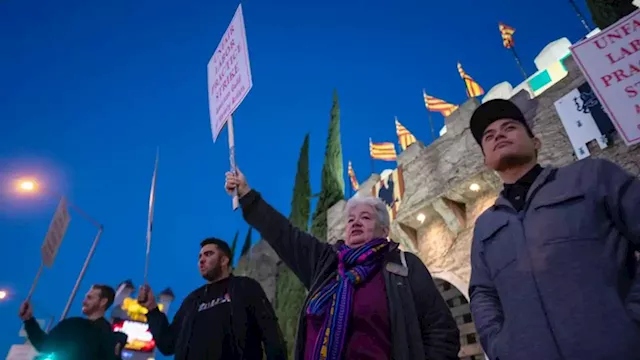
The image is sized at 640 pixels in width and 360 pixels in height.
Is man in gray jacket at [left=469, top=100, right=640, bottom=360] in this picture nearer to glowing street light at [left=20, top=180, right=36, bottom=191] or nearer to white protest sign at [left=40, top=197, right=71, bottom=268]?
white protest sign at [left=40, top=197, right=71, bottom=268]

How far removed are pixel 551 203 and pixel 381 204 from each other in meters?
1.10

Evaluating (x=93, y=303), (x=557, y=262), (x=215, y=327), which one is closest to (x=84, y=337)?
(x=93, y=303)

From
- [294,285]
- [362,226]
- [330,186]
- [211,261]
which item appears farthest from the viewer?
[330,186]

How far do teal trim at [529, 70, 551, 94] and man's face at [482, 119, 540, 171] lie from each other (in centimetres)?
1471

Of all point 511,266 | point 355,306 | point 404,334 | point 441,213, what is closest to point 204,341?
point 355,306

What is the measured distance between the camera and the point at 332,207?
1168 centimetres

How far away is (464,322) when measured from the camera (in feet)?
28.1

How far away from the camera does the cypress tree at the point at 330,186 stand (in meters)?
12.3

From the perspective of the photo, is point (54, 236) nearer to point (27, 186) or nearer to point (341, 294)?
point (27, 186)

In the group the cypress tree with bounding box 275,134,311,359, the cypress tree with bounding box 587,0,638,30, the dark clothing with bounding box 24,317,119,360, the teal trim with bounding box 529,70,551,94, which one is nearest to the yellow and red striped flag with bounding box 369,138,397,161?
the cypress tree with bounding box 275,134,311,359

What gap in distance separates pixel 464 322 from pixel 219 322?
754 cm

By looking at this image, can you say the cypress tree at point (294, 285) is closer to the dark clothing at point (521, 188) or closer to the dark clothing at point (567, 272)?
the dark clothing at point (521, 188)

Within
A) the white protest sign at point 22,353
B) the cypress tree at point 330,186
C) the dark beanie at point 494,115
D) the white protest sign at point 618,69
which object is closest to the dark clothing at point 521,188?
the dark beanie at point 494,115

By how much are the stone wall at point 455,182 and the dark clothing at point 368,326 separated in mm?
5413
